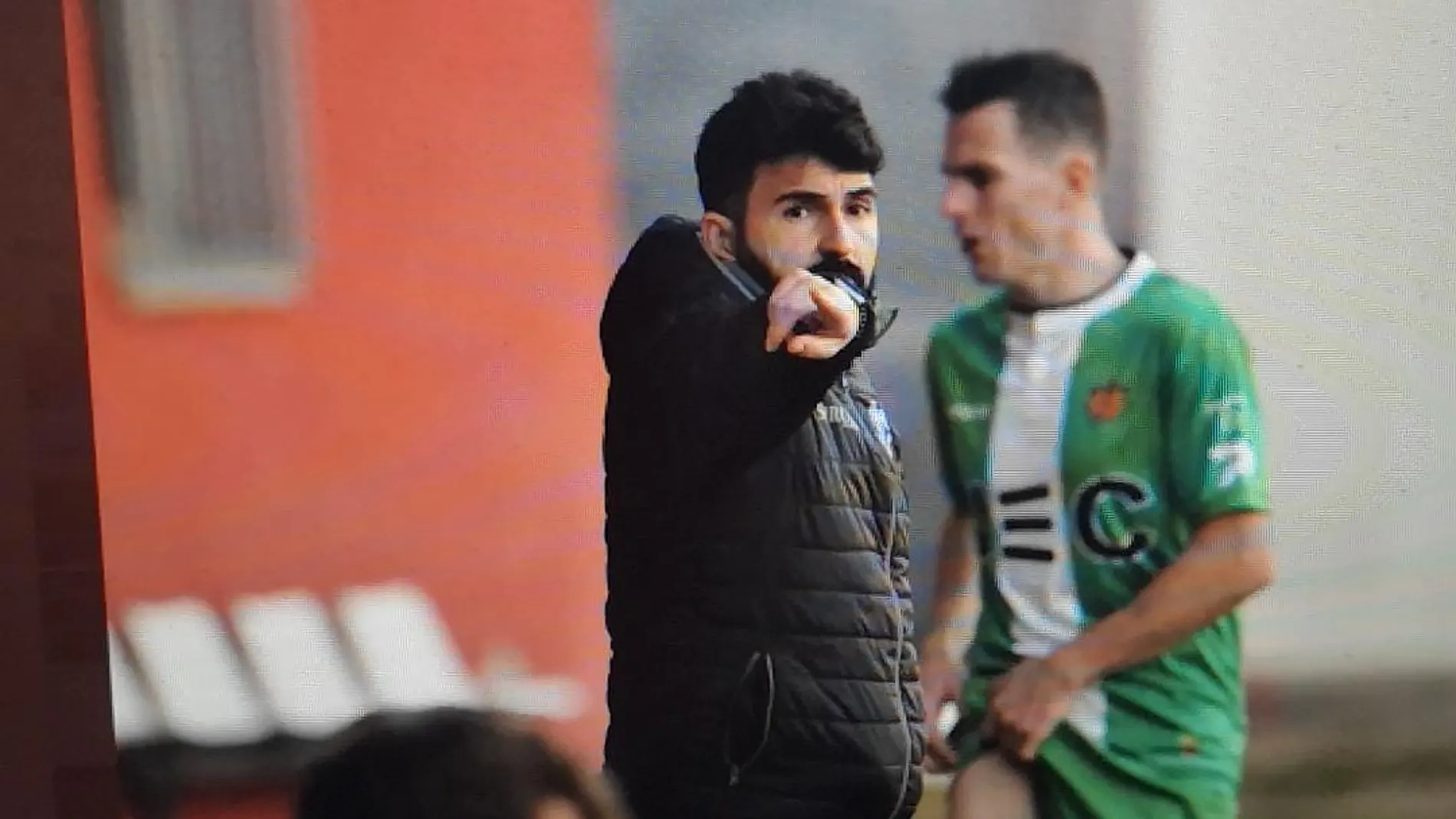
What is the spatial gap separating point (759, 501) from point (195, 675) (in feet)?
2.47

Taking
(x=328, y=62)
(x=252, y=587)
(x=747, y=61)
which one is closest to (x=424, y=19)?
(x=328, y=62)

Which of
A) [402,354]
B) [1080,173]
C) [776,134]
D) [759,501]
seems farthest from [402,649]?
[1080,173]

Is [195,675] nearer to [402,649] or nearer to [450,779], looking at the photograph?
[402,649]

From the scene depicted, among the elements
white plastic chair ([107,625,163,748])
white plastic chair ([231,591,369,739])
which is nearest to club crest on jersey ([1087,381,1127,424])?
white plastic chair ([231,591,369,739])

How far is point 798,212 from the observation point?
1911mm

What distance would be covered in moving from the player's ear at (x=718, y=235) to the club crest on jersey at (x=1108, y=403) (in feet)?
1.62

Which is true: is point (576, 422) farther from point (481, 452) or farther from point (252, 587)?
point (252, 587)

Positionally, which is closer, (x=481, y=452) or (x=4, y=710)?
(x=481, y=452)

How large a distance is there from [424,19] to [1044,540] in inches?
40.2

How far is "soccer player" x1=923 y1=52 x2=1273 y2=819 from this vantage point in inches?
75.0

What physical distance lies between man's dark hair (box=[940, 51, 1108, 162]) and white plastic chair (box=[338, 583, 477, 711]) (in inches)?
36.9

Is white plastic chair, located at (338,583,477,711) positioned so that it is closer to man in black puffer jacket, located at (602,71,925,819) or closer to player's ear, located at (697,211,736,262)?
man in black puffer jacket, located at (602,71,925,819)

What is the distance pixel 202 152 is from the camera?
1.90m

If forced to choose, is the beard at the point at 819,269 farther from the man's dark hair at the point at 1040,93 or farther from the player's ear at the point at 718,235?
the man's dark hair at the point at 1040,93
